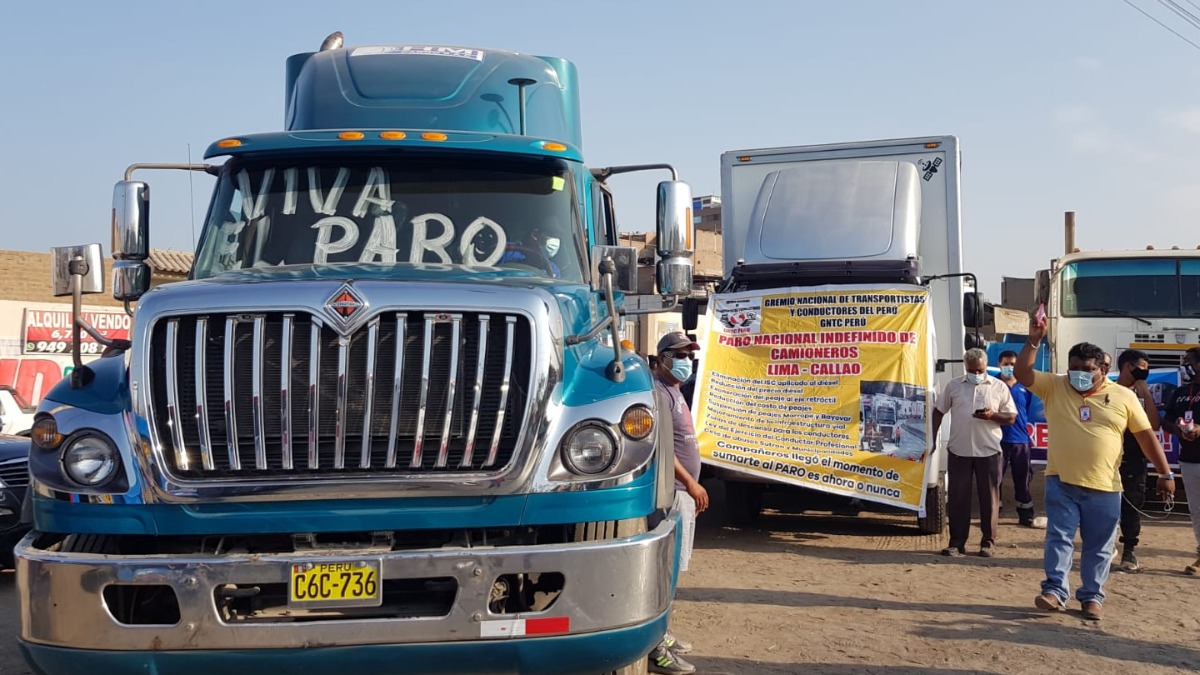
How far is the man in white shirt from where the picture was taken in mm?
Result: 9430

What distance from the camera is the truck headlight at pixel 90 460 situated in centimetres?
414

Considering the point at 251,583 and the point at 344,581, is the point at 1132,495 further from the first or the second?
the point at 251,583

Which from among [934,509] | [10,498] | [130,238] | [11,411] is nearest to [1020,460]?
[934,509]

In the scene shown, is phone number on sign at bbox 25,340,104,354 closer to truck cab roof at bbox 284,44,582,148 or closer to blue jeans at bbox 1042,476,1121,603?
truck cab roof at bbox 284,44,582,148

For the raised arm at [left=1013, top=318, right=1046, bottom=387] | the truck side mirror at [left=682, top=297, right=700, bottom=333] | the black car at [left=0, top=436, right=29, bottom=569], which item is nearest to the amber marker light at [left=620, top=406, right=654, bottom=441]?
the raised arm at [left=1013, top=318, right=1046, bottom=387]

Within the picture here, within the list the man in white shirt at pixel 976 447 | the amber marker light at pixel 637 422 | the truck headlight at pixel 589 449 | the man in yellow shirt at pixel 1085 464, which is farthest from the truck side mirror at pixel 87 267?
the man in white shirt at pixel 976 447

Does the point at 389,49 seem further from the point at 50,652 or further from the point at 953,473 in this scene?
the point at 953,473

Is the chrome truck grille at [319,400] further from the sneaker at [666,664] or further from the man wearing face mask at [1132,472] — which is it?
the man wearing face mask at [1132,472]

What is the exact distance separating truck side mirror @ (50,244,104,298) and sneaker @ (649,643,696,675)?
3.26 meters

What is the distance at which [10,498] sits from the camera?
8.56m

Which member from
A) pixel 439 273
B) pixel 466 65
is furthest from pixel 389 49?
pixel 439 273

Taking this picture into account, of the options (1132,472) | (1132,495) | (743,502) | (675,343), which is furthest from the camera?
(743,502)

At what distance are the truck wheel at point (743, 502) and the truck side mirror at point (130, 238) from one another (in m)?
6.12

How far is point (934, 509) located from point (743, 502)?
69.3 inches
